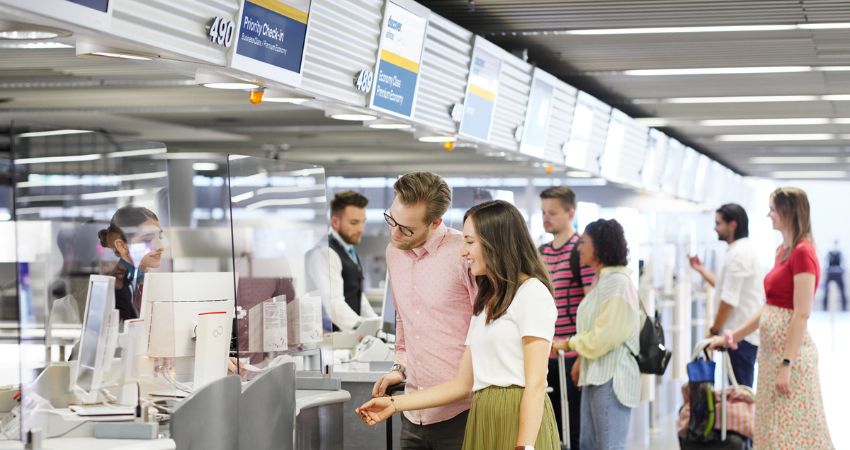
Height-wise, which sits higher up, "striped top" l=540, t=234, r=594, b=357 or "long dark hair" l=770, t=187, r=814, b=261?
"long dark hair" l=770, t=187, r=814, b=261

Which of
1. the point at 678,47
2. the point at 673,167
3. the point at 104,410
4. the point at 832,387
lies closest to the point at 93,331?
the point at 104,410

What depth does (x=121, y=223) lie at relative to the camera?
4152mm

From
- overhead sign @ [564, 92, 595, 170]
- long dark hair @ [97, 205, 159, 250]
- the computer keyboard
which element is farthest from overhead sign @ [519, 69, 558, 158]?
the computer keyboard

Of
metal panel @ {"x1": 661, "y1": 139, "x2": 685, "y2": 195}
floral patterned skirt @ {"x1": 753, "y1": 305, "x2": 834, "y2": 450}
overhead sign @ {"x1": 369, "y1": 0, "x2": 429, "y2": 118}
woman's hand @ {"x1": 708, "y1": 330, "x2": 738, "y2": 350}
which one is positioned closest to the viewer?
overhead sign @ {"x1": 369, "y1": 0, "x2": 429, "y2": 118}

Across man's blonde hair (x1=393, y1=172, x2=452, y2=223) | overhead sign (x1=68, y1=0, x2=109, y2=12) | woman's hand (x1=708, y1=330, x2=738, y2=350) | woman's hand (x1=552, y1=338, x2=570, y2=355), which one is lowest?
woman's hand (x1=552, y1=338, x2=570, y2=355)

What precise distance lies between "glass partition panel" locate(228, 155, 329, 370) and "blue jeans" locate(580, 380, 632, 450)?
1560 millimetres

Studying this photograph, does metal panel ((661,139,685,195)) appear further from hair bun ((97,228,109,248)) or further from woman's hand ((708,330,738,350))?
hair bun ((97,228,109,248))

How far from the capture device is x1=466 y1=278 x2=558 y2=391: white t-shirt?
3363 millimetres

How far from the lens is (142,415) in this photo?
343 cm

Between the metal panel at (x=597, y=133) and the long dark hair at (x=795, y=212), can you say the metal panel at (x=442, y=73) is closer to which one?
the long dark hair at (x=795, y=212)

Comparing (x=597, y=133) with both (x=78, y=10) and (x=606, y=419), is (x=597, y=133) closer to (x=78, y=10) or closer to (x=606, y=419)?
(x=606, y=419)

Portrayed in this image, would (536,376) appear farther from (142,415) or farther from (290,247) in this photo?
(290,247)

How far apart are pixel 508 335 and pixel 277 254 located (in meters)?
1.71

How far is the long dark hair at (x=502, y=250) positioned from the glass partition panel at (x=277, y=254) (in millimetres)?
1141
